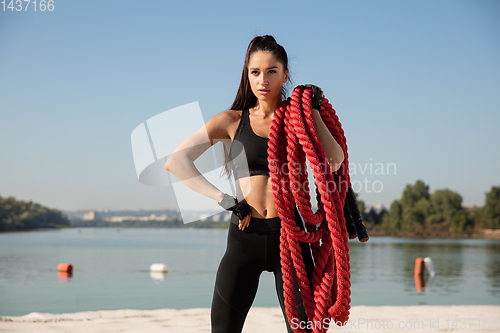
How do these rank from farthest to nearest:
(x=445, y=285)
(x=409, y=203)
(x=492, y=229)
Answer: (x=409, y=203), (x=492, y=229), (x=445, y=285)

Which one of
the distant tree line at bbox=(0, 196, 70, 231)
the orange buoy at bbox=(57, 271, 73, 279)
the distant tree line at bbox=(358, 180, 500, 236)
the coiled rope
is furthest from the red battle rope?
the distant tree line at bbox=(0, 196, 70, 231)

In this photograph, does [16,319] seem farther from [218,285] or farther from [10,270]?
[10,270]

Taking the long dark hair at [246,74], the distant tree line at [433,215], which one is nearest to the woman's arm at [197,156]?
the long dark hair at [246,74]

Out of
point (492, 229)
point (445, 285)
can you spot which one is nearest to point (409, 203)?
point (492, 229)

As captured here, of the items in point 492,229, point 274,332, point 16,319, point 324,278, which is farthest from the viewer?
point 492,229

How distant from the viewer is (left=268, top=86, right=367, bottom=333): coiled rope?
1733mm

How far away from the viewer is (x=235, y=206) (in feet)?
5.89

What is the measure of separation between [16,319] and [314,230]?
13.7 ft

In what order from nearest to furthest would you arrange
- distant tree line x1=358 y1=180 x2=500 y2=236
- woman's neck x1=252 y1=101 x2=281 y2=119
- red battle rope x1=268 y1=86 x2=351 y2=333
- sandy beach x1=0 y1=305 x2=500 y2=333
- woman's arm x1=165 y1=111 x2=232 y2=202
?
red battle rope x1=268 y1=86 x2=351 y2=333, woman's arm x1=165 y1=111 x2=232 y2=202, woman's neck x1=252 y1=101 x2=281 y2=119, sandy beach x1=0 y1=305 x2=500 y2=333, distant tree line x1=358 y1=180 x2=500 y2=236

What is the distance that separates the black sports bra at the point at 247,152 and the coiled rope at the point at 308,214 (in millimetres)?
95

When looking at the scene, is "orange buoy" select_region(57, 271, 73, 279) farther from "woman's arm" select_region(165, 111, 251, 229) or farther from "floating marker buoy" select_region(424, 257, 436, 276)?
"woman's arm" select_region(165, 111, 251, 229)

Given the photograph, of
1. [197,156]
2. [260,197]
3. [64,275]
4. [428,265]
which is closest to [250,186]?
[260,197]

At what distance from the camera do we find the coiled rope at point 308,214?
1733mm

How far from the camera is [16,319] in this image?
465cm
